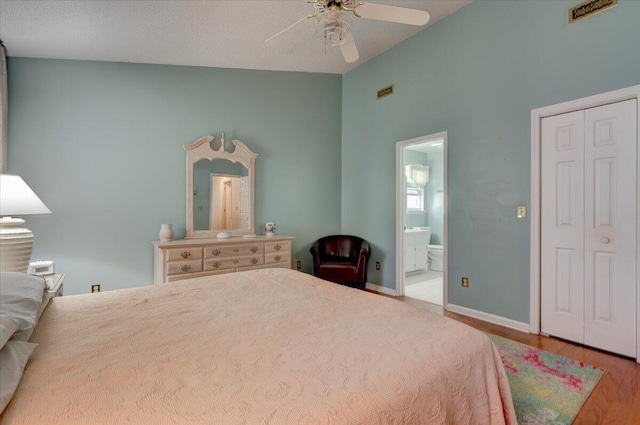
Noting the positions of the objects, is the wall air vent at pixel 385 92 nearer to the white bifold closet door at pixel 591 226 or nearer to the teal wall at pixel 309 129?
the teal wall at pixel 309 129

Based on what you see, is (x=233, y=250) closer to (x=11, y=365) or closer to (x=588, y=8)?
(x=11, y=365)

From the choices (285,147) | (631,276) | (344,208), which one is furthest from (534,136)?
(285,147)

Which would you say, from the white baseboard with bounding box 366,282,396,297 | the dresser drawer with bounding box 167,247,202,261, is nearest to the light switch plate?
the white baseboard with bounding box 366,282,396,297

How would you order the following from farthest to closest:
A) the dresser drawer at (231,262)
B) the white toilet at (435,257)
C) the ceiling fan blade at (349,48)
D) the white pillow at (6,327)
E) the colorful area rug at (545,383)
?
the white toilet at (435,257) < the dresser drawer at (231,262) < the ceiling fan blade at (349,48) < the colorful area rug at (545,383) < the white pillow at (6,327)

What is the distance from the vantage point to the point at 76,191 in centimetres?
340

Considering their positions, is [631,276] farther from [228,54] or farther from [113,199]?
[113,199]

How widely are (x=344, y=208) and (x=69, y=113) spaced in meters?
3.49

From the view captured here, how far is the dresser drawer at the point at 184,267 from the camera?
3.34 m

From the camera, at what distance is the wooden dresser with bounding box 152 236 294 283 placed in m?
3.36

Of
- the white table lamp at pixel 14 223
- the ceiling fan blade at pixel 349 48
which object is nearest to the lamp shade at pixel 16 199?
the white table lamp at pixel 14 223

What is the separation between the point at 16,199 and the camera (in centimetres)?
206

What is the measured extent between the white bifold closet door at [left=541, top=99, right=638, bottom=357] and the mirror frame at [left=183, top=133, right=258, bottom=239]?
3.17 metres

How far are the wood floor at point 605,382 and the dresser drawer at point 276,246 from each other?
231 centimetres

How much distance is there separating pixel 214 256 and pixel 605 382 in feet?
11.2
